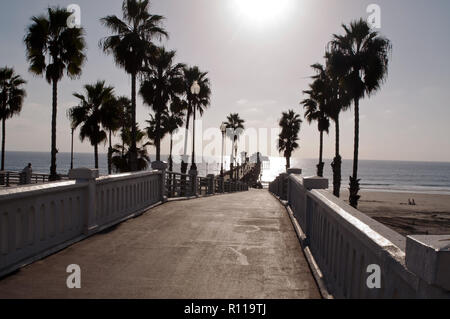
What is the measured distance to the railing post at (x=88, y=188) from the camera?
26.4 ft

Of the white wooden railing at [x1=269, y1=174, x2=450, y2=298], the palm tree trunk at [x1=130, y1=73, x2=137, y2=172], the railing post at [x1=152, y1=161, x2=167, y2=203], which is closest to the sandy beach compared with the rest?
the palm tree trunk at [x1=130, y1=73, x2=137, y2=172]

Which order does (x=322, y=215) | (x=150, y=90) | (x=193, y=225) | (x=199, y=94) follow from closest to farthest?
(x=322, y=215)
(x=193, y=225)
(x=150, y=90)
(x=199, y=94)

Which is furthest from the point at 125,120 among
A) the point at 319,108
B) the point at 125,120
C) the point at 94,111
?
the point at 319,108

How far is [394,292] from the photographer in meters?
3.03

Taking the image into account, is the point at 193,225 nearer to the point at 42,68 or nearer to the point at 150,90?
the point at 42,68

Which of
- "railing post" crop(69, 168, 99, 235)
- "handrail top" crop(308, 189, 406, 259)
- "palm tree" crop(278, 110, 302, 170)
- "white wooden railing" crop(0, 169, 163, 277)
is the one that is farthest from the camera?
"palm tree" crop(278, 110, 302, 170)

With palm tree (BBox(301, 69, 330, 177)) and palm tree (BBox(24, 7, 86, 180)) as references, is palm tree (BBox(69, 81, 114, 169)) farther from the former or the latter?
palm tree (BBox(301, 69, 330, 177))

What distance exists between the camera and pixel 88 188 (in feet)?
26.7

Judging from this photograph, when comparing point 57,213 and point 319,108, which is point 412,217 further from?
point 57,213

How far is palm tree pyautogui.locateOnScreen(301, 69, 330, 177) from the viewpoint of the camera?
1540 inches

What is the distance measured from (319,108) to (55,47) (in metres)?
25.2

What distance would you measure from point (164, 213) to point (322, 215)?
246 inches

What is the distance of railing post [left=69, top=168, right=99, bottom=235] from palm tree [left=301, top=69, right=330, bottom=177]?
32.5m
